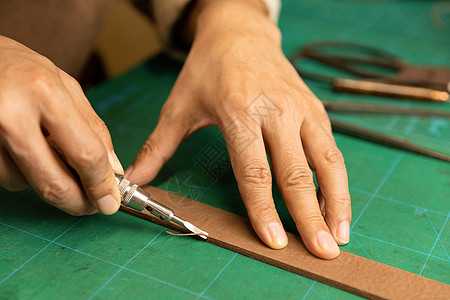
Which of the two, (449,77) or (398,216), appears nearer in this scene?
(398,216)

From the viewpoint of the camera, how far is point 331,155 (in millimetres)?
1180

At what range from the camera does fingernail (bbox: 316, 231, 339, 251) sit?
1.01 metres

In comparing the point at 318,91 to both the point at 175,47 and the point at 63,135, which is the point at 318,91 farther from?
the point at 63,135

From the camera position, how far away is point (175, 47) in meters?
2.00

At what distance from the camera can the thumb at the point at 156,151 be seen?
1.24 metres

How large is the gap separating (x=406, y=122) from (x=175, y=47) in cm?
103

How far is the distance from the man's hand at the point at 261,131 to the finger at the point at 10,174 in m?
0.31

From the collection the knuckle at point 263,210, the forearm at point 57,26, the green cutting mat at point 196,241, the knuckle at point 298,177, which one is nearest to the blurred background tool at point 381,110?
the green cutting mat at point 196,241

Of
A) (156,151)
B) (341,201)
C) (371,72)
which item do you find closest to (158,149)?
(156,151)

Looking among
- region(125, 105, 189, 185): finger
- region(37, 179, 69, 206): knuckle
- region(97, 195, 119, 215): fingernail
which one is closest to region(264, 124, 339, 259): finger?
region(125, 105, 189, 185): finger

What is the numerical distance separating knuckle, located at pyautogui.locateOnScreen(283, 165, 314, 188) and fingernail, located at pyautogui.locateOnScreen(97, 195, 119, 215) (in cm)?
42

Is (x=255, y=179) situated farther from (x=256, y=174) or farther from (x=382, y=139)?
(x=382, y=139)

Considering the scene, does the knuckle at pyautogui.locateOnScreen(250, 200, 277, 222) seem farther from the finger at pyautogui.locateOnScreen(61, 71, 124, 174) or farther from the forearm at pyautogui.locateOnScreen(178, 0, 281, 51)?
Answer: the forearm at pyautogui.locateOnScreen(178, 0, 281, 51)

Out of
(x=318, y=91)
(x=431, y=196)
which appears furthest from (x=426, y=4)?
(x=431, y=196)
